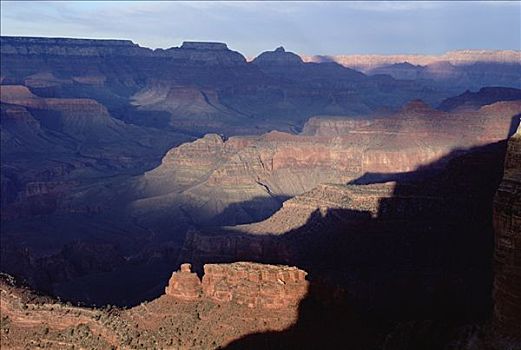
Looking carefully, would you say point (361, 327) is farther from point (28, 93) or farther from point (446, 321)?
point (28, 93)

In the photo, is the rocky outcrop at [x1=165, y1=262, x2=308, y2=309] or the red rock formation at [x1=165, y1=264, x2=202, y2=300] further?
the red rock formation at [x1=165, y1=264, x2=202, y2=300]

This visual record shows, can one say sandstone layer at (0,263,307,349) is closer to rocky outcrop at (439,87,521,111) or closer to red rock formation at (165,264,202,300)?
red rock formation at (165,264,202,300)

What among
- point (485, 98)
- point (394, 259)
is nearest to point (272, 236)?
point (394, 259)

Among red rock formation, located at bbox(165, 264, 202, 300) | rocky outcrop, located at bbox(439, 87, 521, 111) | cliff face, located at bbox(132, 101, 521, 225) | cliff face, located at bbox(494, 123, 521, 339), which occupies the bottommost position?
cliff face, located at bbox(132, 101, 521, 225)

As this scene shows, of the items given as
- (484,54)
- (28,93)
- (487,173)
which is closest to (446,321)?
(487,173)

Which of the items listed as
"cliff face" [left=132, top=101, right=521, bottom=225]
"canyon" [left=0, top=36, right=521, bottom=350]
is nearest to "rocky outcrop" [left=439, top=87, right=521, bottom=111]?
"canyon" [left=0, top=36, right=521, bottom=350]

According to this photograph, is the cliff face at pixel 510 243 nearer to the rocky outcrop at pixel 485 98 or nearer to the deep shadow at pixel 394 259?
the deep shadow at pixel 394 259

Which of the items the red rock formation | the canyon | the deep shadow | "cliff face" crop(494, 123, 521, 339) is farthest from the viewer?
the red rock formation

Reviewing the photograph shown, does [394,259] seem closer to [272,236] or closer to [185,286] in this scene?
[272,236]
